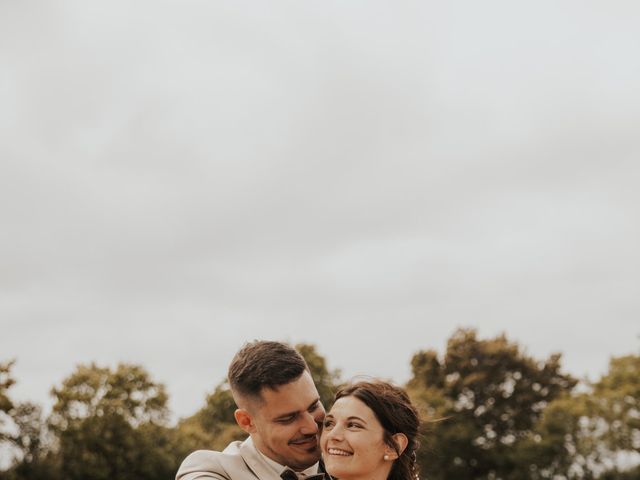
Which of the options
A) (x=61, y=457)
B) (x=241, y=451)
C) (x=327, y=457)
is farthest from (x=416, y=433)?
(x=61, y=457)

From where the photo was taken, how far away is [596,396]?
47781 mm

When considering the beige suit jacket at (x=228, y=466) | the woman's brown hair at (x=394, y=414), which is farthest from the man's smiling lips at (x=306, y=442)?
the woman's brown hair at (x=394, y=414)

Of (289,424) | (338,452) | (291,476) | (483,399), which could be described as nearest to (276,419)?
(289,424)

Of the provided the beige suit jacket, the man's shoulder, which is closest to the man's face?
the beige suit jacket

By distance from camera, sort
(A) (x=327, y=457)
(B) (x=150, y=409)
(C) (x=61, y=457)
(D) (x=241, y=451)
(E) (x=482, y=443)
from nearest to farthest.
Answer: (A) (x=327, y=457) → (D) (x=241, y=451) → (C) (x=61, y=457) → (B) (x=150, y=409) → (E) (x=482, y=443)

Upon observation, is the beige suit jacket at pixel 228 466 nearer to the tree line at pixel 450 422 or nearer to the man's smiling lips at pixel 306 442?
the man's smiling lips at pixel 306 442

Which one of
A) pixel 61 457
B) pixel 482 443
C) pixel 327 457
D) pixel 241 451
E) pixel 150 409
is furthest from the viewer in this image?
pixel 482 443

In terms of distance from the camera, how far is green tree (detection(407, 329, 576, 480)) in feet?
169

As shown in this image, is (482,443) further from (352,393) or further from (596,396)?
(352,393)

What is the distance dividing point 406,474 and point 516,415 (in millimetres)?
48048

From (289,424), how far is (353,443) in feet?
1.66

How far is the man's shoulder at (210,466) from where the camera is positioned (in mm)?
6270

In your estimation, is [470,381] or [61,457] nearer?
[61,457]

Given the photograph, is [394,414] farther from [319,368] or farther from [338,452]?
[319,368]
